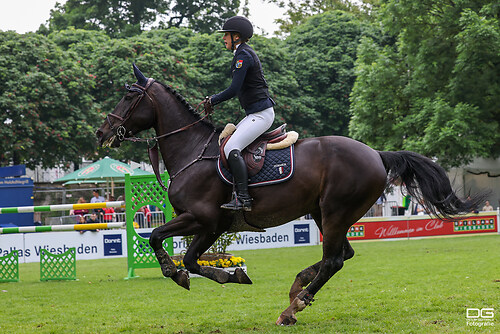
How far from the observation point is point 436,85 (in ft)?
83.6

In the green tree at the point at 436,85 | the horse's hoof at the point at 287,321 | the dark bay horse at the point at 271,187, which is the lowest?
the horse's hoof at the point at 287,321

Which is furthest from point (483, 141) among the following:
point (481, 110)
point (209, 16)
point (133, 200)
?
point (209, 16)

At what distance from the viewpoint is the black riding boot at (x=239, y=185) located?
20.6 ft

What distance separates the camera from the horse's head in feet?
22.5

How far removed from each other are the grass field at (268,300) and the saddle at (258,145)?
1721 millimetres

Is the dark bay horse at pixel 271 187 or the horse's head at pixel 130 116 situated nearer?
the dark bay horse at pixel 271 187

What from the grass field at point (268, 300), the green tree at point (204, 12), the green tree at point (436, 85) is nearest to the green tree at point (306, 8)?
the green tree at point (204, 12)

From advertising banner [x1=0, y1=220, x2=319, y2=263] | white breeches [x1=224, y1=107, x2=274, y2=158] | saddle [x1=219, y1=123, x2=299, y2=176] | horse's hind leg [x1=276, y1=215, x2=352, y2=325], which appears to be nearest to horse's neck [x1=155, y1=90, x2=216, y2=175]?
saddle [x1=219, y1=123, x2=299, y2=176]

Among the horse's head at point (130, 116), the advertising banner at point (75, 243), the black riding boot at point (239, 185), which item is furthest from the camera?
the advertising banner at point (75, 243)

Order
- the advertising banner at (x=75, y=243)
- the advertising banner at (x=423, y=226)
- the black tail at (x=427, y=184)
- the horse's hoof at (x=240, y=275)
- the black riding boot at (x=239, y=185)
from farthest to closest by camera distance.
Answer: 1. the advertising banner at (x=423, y=226)
2. the advertising banner at (x=75, y=243)
3. the black tail at (x=427, y=184)
4. the horse's hoof at (x=240, y=275)
5. the black riding boot at (x=239, y=185)

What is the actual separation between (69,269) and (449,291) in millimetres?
8118

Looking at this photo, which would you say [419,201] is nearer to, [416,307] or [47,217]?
[416,307]

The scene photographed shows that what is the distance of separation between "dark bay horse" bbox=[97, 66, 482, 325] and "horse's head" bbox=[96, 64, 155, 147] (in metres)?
0.01

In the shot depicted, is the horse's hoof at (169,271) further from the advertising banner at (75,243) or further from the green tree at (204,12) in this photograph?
the green tree at (204,12)
